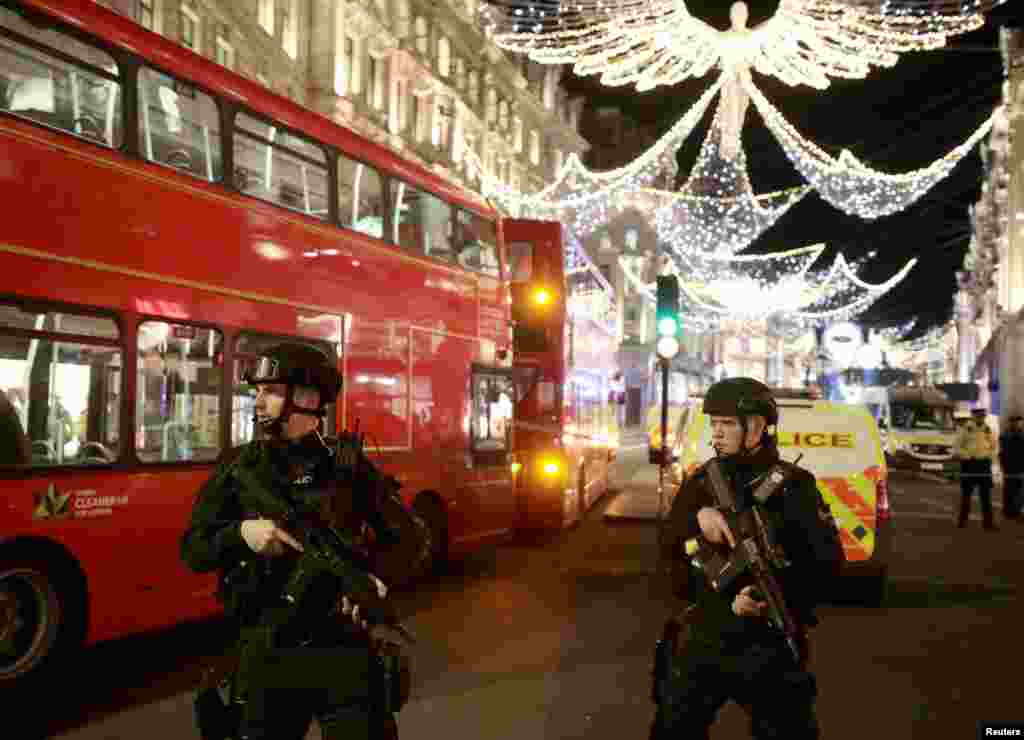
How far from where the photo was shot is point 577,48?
14.9 m

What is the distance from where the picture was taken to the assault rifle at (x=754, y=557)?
10.8 feet

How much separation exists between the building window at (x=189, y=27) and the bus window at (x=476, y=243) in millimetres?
13670

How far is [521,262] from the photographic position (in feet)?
48.6

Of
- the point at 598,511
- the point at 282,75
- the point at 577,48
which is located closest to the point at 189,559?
the point at 577,48

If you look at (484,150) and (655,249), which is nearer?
(484,150)

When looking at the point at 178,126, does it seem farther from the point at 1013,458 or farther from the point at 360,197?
the point at 1013,458

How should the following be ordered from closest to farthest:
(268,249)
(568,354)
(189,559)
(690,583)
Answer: (189,559)
(690,583)
(268,249)
(568,354)

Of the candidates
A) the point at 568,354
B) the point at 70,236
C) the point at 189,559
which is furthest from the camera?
the point at 568,354

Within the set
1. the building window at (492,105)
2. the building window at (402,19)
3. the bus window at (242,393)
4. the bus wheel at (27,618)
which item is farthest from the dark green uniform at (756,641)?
the building window at (492,105)

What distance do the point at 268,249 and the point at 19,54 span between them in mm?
2466

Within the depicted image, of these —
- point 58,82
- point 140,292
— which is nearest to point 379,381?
point 140,292

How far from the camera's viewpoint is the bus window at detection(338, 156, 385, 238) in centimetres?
946

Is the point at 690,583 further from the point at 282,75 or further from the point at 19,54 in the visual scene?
the point at 282,75

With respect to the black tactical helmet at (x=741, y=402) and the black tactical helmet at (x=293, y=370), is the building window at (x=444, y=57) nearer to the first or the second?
the black tactical helmet at (x=741, y=402)
